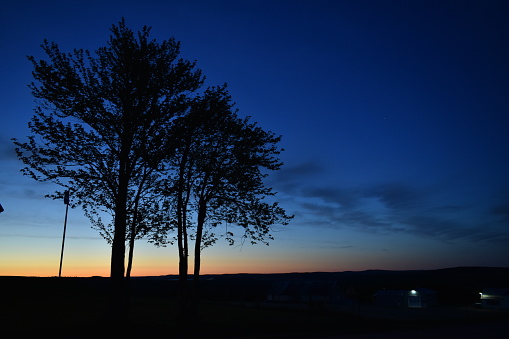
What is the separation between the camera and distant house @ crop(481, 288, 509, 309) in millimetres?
84062

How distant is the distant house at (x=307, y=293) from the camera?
81812 millimetres

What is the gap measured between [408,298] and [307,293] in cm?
2364

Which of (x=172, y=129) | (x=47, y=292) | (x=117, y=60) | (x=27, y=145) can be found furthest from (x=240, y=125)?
(x=47, y=292)

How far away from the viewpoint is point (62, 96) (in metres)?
22.5

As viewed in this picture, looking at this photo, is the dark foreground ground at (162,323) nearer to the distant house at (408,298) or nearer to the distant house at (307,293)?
the distant house at (307,293)

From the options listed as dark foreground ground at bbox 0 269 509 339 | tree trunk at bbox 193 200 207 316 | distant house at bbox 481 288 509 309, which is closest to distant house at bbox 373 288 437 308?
distant house at bbox 481 288 509 309

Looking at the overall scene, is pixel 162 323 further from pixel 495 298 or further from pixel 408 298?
pixel 495 298

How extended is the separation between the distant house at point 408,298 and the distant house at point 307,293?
11.7 meters

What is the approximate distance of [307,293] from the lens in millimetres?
83312

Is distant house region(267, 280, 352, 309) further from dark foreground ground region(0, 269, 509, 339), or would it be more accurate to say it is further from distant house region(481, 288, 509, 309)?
dark foreground ground region(0, 269, 509, 339)

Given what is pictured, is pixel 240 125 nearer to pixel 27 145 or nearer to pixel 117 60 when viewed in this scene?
pixel 117 60

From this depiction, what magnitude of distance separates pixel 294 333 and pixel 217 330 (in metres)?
4.69

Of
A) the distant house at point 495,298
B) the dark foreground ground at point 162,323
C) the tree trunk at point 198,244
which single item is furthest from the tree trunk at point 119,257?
the distant house at point 495,298

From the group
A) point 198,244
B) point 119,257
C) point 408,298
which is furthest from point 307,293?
point 119,257
